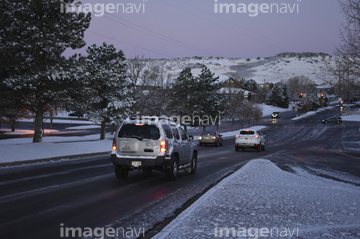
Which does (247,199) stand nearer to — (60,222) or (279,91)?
(60,222)

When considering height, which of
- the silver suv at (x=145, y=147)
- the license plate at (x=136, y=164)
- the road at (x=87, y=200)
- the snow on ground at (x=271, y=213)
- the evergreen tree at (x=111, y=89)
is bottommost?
the road at (x=87, y=200)

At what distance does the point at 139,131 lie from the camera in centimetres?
1127

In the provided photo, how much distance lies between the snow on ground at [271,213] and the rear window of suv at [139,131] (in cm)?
295

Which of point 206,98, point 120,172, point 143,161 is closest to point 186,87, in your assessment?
point 206,98

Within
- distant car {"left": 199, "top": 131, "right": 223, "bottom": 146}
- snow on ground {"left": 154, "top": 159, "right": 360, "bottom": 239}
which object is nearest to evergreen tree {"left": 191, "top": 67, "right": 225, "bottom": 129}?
distant car {"left": 199, "top": 131, "right": 223, "bottom": 146}

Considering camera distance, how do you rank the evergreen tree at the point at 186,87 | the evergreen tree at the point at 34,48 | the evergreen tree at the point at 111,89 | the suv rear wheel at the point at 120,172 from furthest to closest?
Answer: the evergreen tree at the point at 186,87
the evergreen tree at the point at 111,89
the evergreen tree at the point at 34,48
the suv rear wheel at the point at 120,172

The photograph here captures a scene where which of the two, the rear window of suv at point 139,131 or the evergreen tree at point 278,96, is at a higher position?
the evergreen tree at point 278,96

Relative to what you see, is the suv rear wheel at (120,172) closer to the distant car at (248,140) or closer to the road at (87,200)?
the road at (87,200)

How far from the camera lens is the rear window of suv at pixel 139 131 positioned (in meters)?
11.2

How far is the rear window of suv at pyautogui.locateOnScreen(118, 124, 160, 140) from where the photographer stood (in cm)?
1117

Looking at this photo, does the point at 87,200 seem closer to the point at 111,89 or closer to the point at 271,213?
the point at 271,213

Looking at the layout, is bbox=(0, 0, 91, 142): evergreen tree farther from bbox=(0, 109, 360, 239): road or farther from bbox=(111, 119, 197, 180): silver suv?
bbox=(111, 119, 197, 180): silver suv

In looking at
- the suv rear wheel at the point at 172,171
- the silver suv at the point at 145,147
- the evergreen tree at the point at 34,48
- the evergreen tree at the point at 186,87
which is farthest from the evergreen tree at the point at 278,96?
the silver suv at the point at 145,147

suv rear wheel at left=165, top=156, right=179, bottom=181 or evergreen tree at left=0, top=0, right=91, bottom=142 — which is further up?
evergreen tree at left=0, top=0, right=91, bottom=142
